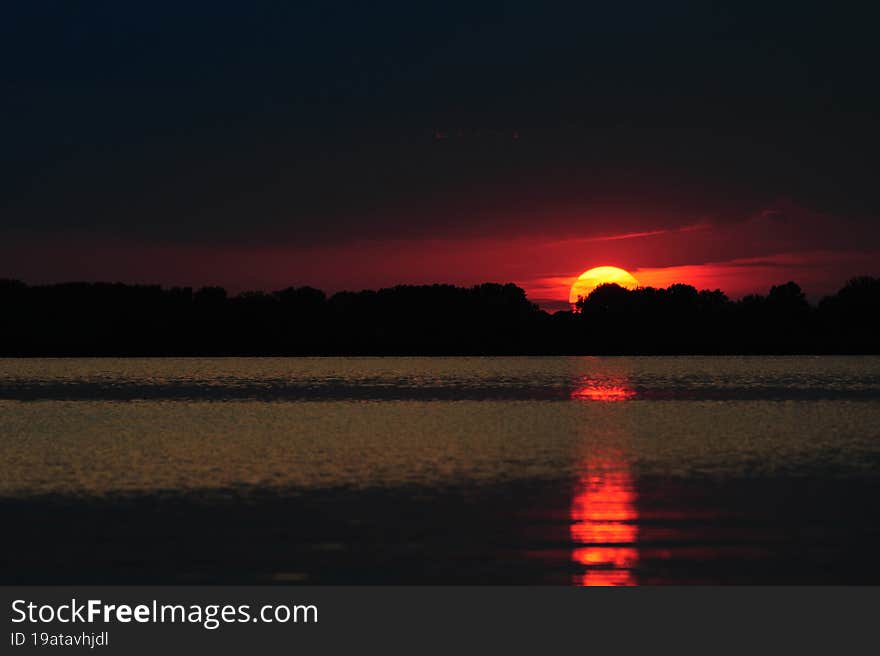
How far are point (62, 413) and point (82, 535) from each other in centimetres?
4527

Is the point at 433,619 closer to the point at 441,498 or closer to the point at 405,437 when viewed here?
the point at 441,498

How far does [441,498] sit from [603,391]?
2985 inches

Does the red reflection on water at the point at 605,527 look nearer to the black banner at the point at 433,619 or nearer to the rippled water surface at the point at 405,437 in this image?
the black banner at the point at 433,619

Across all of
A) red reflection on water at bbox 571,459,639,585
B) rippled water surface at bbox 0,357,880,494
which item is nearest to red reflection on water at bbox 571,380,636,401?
rippled water surface at bbox 0,357,880,494

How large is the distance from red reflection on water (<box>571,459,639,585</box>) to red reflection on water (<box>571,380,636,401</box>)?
53379mm

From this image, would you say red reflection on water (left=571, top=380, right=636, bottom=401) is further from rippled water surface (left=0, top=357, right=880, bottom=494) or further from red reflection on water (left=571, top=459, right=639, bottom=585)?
red reflection on water (left=571, top=459, right=639, bottom=585)

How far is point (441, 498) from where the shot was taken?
1115 inches

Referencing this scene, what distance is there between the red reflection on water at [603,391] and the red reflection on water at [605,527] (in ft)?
175

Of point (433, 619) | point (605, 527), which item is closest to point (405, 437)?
point (605, 527)

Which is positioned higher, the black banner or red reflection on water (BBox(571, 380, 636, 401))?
red reflection on water (BBox(571, 380, 636, 401))

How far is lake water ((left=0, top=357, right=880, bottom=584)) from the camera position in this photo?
64.6 feet

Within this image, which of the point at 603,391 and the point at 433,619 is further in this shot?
the point at 603,391

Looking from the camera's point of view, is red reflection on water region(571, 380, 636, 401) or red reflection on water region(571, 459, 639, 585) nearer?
red reflection on water region(571, 459, 639, 585)

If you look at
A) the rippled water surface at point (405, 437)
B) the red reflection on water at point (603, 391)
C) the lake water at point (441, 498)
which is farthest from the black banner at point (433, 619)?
the red reflection on water at point (603, 391)
